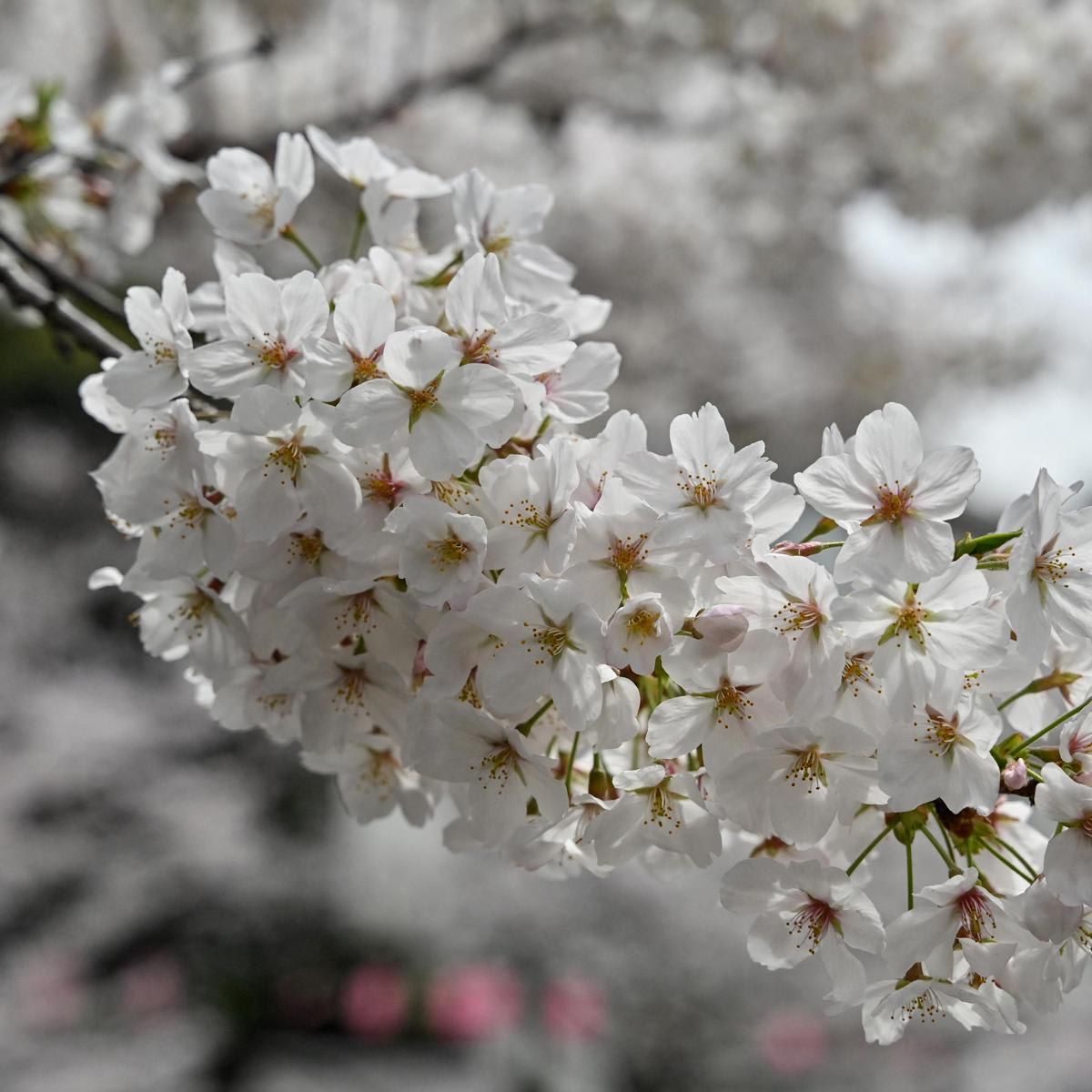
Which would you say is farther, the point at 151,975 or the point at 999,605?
the point at 151,975

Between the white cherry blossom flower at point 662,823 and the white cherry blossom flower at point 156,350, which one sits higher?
the white cherry blossom flower at point 156,350

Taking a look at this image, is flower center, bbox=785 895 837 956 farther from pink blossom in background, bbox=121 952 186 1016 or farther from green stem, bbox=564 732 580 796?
pink blossom in background, bbox=121 952 186 1016

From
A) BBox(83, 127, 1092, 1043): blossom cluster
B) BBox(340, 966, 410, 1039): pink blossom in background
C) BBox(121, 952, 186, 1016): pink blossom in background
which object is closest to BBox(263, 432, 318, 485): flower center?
BBox(83, 127, 1092, 1043): blossom cluster

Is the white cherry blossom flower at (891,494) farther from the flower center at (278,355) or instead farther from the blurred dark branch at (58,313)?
the blurred dark branch at (58,313)

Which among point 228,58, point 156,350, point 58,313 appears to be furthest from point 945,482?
point 228,58

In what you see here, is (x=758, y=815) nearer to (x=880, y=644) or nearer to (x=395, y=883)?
(x=880, y=644)

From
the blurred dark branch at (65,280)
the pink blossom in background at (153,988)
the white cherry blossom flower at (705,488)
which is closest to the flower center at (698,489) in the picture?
the white cherry blossom flower at (705,488)

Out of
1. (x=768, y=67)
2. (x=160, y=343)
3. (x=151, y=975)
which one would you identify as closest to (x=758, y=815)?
(x=160, y=343)

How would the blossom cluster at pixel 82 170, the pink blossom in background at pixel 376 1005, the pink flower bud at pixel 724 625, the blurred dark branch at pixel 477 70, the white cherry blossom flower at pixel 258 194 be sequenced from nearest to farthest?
the pink flower bud at pixel 724 625 < the white cherry blossom flower at pixel 258 194 < the blossom cluster at pixel 82 170 < the blurred dark branch at pixel 477 70 < the pink blossom in background at pixel 376 1005
